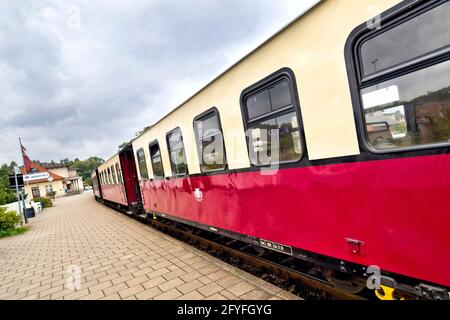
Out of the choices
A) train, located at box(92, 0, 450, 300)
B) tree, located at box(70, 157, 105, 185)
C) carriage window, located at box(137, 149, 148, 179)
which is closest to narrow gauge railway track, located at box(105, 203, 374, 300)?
train, located at box(92, 0, 450, 300)

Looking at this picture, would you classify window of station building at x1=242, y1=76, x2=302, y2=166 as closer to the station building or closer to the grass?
the grass

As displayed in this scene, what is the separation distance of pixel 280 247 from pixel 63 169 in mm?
80050

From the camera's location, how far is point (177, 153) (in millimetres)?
6148

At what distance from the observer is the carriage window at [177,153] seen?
19.3 ft

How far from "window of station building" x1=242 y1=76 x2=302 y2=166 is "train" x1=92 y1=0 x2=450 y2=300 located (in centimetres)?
2

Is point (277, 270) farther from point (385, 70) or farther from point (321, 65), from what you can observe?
point (385, 70)

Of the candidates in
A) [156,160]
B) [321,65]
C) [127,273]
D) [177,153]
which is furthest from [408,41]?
[156,160]

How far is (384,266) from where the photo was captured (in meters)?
2.38

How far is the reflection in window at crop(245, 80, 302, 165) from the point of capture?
313cm

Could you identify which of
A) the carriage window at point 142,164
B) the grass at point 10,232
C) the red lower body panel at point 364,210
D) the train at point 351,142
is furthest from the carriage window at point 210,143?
the grass at point 10,232

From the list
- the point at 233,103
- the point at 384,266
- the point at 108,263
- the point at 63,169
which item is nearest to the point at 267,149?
the point at 233,103

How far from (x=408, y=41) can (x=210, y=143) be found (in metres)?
3.18
